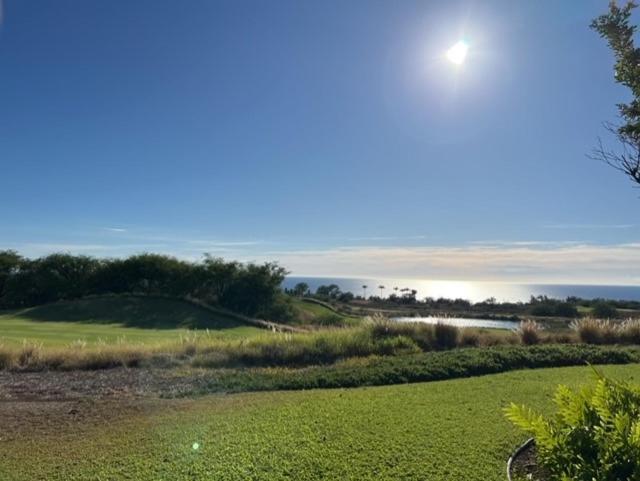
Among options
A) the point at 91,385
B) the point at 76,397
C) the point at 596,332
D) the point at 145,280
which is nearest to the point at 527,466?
the point at 76,397

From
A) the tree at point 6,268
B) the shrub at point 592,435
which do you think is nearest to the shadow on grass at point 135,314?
the tree at point 6,268

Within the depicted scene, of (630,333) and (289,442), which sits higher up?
(630,333)

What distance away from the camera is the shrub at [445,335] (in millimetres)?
13922

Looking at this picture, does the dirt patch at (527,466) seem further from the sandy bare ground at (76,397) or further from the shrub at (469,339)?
the shrub at (469,339)

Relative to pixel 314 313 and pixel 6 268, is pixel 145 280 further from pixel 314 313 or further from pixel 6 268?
pixel 314 313

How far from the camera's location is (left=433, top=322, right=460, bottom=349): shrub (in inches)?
548

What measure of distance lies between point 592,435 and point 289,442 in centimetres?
304

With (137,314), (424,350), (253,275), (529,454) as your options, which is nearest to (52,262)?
(137,314)

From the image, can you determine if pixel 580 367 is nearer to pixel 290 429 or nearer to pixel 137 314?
pixel 290 429

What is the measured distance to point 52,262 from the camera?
3322cm

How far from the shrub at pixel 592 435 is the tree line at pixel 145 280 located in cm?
2813

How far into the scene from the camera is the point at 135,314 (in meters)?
25.5

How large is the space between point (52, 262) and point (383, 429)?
111 ft

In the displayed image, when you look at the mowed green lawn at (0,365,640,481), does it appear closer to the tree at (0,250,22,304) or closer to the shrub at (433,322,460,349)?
the shrub at (433,322,460,349)
